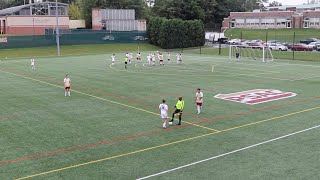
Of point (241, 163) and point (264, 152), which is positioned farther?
point (264, 152)

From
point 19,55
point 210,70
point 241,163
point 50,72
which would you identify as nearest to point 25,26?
point 19,55

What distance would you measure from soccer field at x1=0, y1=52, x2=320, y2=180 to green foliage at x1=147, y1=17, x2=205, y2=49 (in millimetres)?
45803

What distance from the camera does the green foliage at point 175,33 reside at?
79625mm

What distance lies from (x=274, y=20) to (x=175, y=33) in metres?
39.0

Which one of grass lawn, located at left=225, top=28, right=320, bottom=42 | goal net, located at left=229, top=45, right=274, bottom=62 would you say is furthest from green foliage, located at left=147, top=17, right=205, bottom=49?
grass lawn, located at left=225, top=28, right=320, bottom=42

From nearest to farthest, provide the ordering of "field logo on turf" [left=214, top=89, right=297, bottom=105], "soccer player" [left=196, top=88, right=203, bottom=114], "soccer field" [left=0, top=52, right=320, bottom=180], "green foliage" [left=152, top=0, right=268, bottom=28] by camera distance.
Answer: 1. "soccer field" [left=0, top=52, right=320, bottom=180]
2. "soccer player" [left=196, top=88, right=203, bottom=114]
3. "field logo on turf" [left=214, top=89, right=297, bottom=105]
4. "green foliage" [left=152, top=0, right=268, bottom=28]

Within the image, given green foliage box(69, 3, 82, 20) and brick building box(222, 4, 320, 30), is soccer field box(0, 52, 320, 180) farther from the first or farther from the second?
green foliage box(69, 3, 82, 20)

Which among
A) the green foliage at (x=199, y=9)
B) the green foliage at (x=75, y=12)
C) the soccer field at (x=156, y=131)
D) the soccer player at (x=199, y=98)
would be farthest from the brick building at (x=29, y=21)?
the soccer player at (x=199, y=98)

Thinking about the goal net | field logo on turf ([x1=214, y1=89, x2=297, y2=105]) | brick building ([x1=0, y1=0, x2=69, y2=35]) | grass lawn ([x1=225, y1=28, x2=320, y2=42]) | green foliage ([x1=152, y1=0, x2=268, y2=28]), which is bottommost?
field logo on turf ([x1=214, y1=89, x2=297, y2=105])

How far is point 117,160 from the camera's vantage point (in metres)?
14.7

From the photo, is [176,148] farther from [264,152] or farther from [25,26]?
[25,26]

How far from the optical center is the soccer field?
45.5ft

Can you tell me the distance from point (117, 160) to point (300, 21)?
100m

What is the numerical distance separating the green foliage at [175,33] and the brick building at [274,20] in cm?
3230
